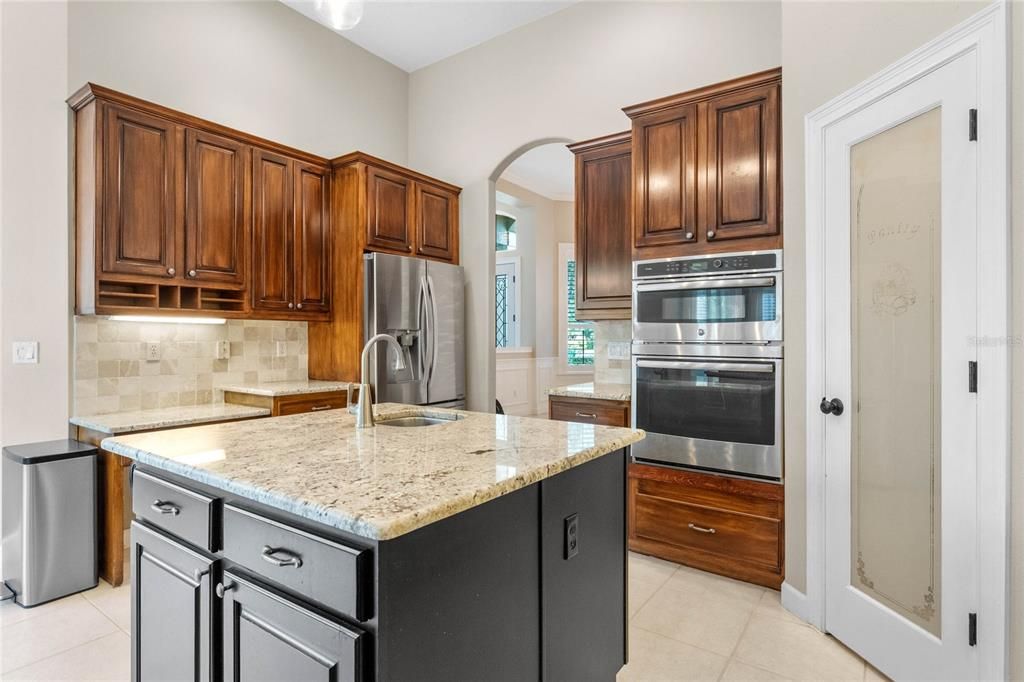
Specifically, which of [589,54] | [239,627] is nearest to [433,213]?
[589,54]

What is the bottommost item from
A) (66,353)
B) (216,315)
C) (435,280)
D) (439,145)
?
(66,353)

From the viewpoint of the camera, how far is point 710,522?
9.45 ft

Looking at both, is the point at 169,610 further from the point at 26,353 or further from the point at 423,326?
the point at 423,326

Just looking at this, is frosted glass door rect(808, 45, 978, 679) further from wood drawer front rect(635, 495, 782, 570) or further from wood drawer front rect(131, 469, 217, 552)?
wood drawer front rect(131, 469, 217, 552)

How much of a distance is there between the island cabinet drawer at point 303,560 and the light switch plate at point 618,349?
294 cm

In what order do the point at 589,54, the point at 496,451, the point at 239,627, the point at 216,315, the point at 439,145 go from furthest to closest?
1. the point at 439,145
2. the point at 589,54
3. the point at 216,315
4. the point at 496,451
5. the point at 239,627

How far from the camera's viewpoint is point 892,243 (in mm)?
2045

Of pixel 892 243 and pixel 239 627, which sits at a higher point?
pixel 892 243

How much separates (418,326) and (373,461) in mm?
2708

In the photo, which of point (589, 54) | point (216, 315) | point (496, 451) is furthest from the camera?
point (589, 54)

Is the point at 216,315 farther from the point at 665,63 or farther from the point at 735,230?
the point at 665,63

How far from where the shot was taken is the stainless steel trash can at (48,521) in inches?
101

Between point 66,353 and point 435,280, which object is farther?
point 435,280

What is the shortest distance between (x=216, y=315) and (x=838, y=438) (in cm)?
348
